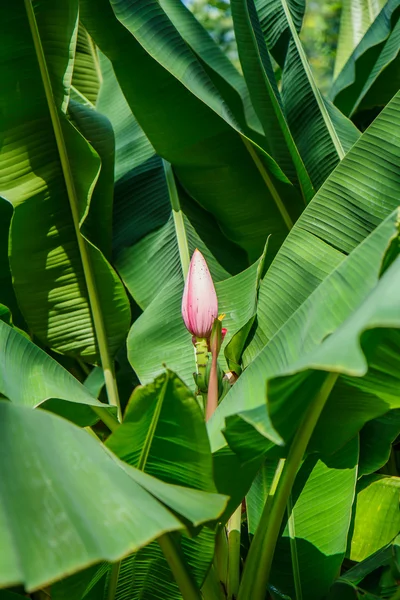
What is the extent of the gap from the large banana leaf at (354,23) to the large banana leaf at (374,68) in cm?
48

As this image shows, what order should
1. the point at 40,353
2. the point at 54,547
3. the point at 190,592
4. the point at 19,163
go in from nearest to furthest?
the point at 54,547 < the point at 190,592 < the point at 40,353 < the point at 19,163

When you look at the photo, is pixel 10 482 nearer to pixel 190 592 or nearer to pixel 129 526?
pixel 129 526

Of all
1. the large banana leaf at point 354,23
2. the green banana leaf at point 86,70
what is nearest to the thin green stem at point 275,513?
the green banana leaf at point 86,70

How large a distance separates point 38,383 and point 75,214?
0.53 m

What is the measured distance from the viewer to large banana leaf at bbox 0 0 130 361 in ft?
4.64

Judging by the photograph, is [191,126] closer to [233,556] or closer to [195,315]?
[195,315]

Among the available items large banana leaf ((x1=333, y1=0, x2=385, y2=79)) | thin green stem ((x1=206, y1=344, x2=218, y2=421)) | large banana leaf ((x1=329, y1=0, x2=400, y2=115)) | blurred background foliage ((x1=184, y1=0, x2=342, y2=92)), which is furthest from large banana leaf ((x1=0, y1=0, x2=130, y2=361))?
blurred background foliage ((x1=184, y1=0, x2=342, y2=92))

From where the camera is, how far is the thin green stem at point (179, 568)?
37.3 inches

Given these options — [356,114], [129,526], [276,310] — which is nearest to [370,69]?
[356,114]

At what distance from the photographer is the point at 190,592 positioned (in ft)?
3.35

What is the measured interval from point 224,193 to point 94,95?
2.59 feet

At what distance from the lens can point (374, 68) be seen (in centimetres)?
192

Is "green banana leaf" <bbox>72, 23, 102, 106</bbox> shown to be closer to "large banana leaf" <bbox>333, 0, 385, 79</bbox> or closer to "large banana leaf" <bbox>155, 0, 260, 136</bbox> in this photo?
"large banana leaf" <bbox>155, 0, 260, 136</bbox>

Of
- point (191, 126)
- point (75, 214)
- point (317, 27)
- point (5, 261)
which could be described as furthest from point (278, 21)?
point (317, 27)
